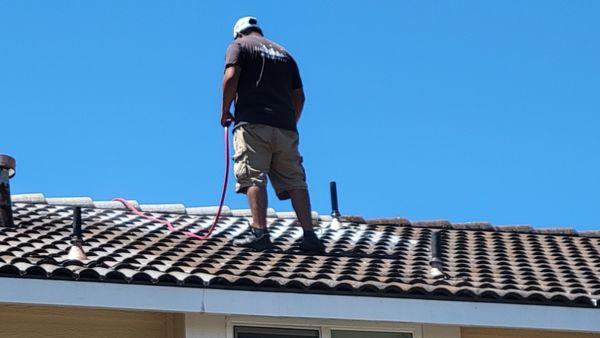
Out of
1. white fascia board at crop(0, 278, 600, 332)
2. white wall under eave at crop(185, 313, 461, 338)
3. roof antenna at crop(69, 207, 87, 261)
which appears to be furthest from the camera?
roof antenna at crop(69, 207, 87, 261)

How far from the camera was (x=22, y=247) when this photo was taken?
35.8 feet

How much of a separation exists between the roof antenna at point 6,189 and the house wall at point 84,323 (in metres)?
1.98

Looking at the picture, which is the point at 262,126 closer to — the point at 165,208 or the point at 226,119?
the point at 226,119

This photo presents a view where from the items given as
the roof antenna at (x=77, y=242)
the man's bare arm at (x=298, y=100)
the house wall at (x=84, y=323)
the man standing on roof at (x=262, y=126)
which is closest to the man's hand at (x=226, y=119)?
the man standing on roof at (x=262, y=126)

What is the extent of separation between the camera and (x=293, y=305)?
1023 centimetres

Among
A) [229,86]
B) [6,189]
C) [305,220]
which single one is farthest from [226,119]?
[6,189]

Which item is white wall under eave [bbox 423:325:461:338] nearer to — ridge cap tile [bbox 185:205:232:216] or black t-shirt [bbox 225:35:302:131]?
black t-shirt [bbox 225:35:302:131]

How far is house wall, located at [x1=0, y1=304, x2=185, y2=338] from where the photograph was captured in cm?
1009

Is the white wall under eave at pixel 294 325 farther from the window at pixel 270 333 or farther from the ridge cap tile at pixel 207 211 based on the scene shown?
the ridge cap tile at pixel 207 211

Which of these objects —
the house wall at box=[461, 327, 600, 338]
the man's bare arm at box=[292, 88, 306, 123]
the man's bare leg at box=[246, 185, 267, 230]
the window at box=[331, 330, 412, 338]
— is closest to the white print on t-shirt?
the man's bare arm at box=[292, 88, 306, 123]

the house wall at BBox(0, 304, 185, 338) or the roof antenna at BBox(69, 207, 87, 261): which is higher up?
the roof antenna at BBox(69, 207, 87, 261)

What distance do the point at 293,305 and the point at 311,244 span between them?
5.91 feet

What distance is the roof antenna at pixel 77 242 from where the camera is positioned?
10.6 metres

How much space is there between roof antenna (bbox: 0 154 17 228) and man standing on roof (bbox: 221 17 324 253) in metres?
1.88
